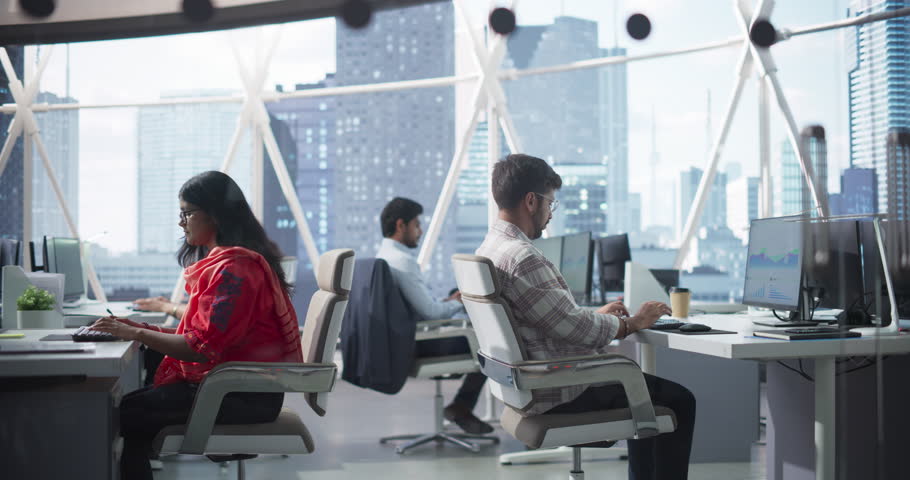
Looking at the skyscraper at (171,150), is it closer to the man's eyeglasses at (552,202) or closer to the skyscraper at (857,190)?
Result: the man's eyeglasses at (552,202)

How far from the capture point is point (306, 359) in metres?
2.49

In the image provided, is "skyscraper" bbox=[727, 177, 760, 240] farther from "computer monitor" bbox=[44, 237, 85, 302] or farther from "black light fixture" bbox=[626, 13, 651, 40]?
"computer monitor" bbox=[44, 237, 85, 302]

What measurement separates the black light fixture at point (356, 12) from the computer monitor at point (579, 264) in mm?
2892

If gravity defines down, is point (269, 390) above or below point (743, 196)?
below

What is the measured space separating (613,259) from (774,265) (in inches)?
85.0

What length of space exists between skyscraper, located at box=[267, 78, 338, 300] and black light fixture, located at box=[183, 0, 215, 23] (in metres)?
1.45

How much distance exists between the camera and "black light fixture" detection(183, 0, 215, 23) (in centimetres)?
564

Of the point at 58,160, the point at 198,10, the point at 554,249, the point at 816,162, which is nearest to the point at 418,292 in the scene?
the point at 554,249

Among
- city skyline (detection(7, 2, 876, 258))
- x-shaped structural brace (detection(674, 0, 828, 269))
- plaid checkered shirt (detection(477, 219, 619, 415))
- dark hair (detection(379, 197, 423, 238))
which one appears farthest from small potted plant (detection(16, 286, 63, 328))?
x-shaped structural brace (detection(674, 0, 828, 269))

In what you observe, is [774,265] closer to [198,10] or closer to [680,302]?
[680,302]

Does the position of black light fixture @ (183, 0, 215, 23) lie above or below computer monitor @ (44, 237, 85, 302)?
above

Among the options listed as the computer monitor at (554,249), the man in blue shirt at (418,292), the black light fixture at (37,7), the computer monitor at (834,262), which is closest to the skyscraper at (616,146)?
the computer monitor at (554,249)

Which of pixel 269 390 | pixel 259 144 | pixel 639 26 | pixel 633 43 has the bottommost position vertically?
pixel 269 390

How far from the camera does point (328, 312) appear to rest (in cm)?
238
